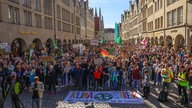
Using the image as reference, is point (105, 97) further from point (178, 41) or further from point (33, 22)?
point (178, 41)

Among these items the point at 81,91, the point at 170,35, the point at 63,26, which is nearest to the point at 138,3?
the point at 63,26

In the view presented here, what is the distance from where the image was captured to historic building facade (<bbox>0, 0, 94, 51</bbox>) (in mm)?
22672

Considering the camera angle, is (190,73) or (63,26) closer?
(190,73)

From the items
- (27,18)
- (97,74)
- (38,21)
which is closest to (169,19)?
(38,21)

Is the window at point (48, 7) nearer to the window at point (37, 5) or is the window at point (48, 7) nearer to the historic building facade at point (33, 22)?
the historic building facade at point (33, 22)

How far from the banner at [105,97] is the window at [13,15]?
14859 millimetres

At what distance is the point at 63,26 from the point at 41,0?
13.5m

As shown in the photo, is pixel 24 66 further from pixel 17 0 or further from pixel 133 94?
pixel 17 0

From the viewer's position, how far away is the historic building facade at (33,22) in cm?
2267

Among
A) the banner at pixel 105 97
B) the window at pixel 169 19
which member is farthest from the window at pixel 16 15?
the window at pixel 169 19

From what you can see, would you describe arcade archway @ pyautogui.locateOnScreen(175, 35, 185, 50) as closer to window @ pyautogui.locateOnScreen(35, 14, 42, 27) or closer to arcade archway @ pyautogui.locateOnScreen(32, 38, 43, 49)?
arcade archway @ pyautogui.locateOnScreen(32, 38, 43, 49)

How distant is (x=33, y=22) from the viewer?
29.1 meters

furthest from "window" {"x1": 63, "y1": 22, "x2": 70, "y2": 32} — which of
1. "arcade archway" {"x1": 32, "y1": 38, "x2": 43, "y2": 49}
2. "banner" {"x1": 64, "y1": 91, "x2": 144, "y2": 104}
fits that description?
"banner" {"x1": 64, "y1": 91, "x2": 144, "y2": 104}

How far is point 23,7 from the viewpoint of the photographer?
26.4 m
